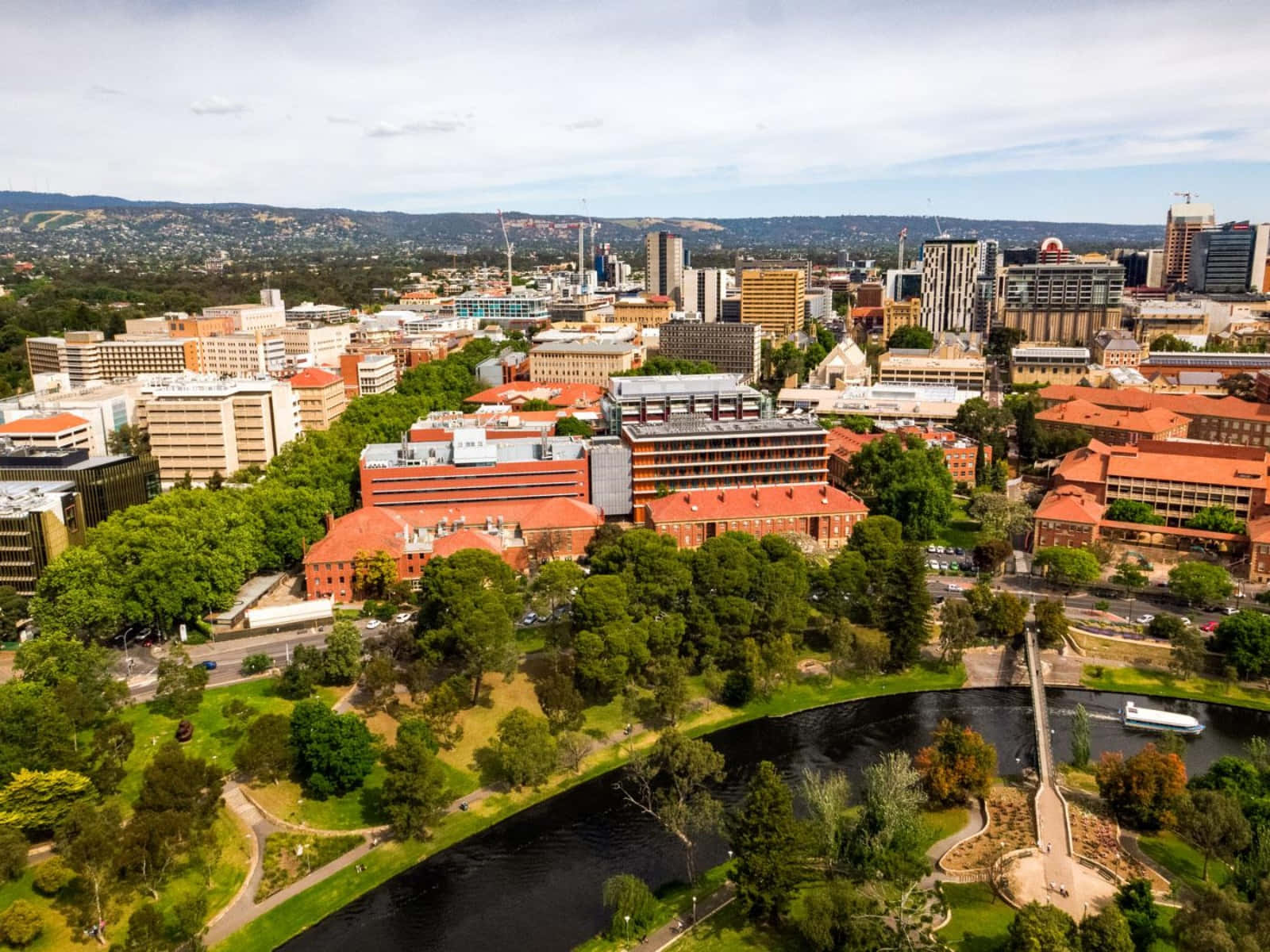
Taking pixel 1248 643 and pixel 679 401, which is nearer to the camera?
pixel 1248 643

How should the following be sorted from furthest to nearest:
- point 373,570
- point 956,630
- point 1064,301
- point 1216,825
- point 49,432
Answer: point 1064,301 → point 49,432 → point 373,570 → point 956,630 → point 1216,825

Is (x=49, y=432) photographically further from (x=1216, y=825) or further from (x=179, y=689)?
(x=1216, y=825)

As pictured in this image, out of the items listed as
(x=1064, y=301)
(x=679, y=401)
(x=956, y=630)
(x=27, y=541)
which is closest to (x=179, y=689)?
(x=27, y=541)

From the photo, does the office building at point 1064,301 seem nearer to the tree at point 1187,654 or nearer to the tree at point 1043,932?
the tree at point 1187,654

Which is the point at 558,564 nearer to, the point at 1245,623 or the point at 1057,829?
the point at 1057,829

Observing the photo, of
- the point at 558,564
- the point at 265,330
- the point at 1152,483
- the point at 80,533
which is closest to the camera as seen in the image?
the point at 558,564

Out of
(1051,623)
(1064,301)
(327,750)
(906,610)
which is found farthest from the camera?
(1064,301)

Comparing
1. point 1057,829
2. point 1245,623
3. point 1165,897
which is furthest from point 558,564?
point 1245,623
